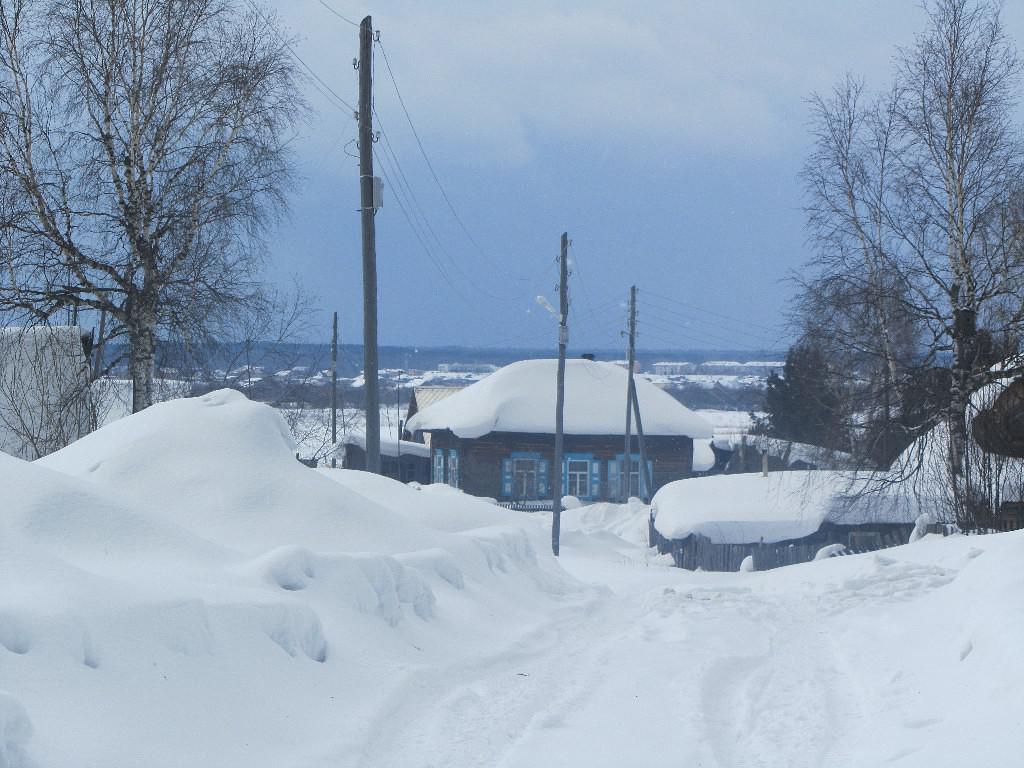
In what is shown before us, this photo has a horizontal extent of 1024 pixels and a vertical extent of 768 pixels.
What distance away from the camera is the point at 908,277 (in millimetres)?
17609

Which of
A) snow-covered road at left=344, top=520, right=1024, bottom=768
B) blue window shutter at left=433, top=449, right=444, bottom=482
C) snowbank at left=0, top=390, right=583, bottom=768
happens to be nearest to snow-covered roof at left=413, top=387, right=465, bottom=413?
blue window shutter at left=433, top=449, right=444, bottom=482

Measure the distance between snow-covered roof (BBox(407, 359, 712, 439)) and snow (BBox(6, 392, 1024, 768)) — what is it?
28.5 metres

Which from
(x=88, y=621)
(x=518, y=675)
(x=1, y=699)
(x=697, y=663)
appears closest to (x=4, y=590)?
(x=88, y=621)

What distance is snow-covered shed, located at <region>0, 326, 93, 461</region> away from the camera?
47.0 feet

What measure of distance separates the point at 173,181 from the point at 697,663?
423 inches

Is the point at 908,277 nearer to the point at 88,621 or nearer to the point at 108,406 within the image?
the point at 108,406

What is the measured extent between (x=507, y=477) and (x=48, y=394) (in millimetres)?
26317

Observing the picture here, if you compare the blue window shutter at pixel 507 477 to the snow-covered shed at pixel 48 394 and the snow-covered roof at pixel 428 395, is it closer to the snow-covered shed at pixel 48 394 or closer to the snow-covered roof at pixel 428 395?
the snow-covered roof at pixel 428 395

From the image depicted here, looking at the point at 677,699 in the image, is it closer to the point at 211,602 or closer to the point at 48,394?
the point at 211,602

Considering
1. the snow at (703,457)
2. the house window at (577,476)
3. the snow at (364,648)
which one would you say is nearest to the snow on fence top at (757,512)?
the house window at (577,476)

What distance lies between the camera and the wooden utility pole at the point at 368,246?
13.1 metres

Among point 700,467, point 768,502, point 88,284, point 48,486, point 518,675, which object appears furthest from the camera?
point 700,467

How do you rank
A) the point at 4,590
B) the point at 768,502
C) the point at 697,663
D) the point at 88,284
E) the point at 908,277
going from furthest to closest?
the point at 768,502, the point at 908,277, the point at 88,284, the point at 697,663, the point at 4,590

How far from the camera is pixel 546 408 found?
40219 mm
